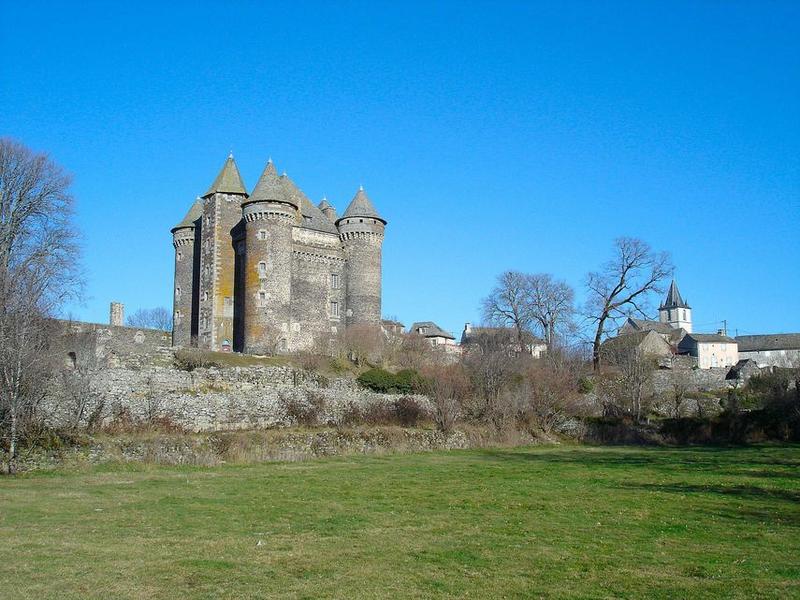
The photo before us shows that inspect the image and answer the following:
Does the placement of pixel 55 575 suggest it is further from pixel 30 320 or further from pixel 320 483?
pixel 30 320

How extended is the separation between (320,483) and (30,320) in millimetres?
12502

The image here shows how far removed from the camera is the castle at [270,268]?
Result: 53500 millimetres

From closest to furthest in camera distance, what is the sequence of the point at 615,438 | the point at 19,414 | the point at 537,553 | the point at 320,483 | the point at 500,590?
the point at 500,590 → the point at 537,553 → the point at 320,483 → the point at 19,414 → the point at 615,438

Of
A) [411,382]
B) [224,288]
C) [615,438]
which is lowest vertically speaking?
[615,438]

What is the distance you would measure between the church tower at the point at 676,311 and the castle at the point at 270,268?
300ft

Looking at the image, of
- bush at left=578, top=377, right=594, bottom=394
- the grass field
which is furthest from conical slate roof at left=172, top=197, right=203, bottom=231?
the grass field

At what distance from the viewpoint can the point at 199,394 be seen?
3309cm

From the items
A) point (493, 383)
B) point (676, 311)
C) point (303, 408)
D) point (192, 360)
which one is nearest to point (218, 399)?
point (303, 408)

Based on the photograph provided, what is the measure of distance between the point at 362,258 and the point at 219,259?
438 inches

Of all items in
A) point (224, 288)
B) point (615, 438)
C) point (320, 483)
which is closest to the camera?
point (320, 483)

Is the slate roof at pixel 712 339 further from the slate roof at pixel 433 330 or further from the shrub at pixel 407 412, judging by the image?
the shrub at pixel 407 412

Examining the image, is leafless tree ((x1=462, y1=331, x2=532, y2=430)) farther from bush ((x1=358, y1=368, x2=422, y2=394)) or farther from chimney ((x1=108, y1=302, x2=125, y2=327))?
chimney ((x1=108, y1=302, x2=125, y2=327))

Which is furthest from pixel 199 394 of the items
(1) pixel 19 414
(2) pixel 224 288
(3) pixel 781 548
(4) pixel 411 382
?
(3) pixel 781 548

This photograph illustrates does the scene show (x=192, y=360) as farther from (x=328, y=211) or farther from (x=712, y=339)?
(x=712, y=339)
